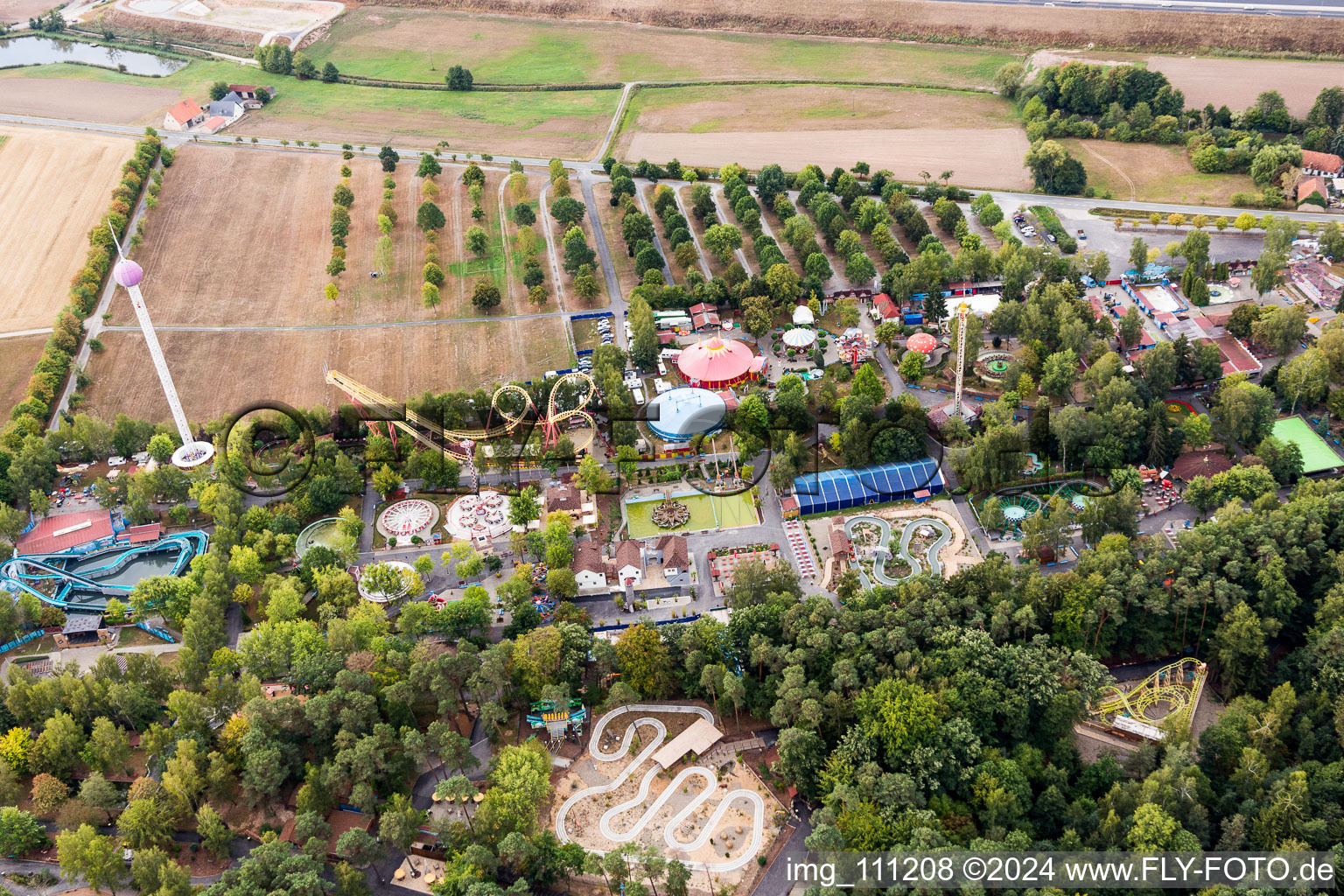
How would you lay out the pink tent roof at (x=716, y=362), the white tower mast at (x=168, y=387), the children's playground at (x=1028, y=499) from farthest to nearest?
1. the pink tent roof at (x=716, y=362)
2. the white tower mast at (x=168, y=387)
3. the children's playground at (x=1028, y=499)

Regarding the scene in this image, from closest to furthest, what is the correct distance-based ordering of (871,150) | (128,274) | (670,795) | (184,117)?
1. (670,795)
2. (128,274)
3. (871,150)
4. (184,117)

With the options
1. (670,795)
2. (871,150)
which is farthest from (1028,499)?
(871,150)

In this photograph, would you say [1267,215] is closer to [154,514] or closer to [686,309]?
[686,309]

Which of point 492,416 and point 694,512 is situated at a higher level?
point 492,416

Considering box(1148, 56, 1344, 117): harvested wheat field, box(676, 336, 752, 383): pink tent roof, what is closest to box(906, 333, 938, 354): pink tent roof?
box(676, 336, 752, 383): pink tent roof

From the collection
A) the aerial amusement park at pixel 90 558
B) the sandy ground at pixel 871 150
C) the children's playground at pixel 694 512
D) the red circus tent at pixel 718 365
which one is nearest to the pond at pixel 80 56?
the sandy ground at pixel 871 150

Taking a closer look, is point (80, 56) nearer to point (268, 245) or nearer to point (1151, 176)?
point (268, 245)

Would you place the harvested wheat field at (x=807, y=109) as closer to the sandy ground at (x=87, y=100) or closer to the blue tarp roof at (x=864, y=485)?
the blue tarp roof at (x=864, y=485)
